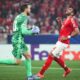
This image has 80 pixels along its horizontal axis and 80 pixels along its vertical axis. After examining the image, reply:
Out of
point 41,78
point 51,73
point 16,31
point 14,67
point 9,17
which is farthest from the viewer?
point 9,17

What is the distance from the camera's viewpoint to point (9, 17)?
23828 mm

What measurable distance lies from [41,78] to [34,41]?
775 centimetres

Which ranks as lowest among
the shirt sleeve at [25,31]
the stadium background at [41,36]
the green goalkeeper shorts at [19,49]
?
the stadium background at [41,36]

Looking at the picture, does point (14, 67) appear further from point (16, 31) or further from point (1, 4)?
point (1, 4)

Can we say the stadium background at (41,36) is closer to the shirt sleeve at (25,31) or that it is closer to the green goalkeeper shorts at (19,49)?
the green goalkeeper shorts at (19,49)

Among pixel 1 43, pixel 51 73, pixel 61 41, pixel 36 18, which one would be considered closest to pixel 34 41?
pixel 1 43

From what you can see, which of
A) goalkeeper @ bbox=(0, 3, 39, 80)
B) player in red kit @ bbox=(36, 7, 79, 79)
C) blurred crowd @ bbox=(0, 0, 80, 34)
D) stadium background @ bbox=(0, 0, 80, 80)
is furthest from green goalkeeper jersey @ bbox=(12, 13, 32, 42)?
Answer: blurred crowd @ bbox=(0, 0, 80, 34)

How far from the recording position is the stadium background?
15.7 m

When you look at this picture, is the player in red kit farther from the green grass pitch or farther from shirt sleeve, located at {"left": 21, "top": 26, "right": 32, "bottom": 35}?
shirt sleeve, located at {"left": 21, "top": 26, "right": 32, "bottom": 35}

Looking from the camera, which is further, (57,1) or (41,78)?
(57,1)

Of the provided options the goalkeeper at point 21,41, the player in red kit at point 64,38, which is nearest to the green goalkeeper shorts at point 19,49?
the goalkeeper at point 21,41

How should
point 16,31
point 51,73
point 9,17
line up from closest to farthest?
point 16,31 < point 51,73 < point 9,17

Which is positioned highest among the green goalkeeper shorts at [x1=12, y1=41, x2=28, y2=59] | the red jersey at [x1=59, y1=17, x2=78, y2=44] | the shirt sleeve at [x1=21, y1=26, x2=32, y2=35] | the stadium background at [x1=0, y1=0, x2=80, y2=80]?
the shirt sleeve at [x1=21, y1=26, x2=32, y2=35]

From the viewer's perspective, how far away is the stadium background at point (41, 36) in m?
15.7
